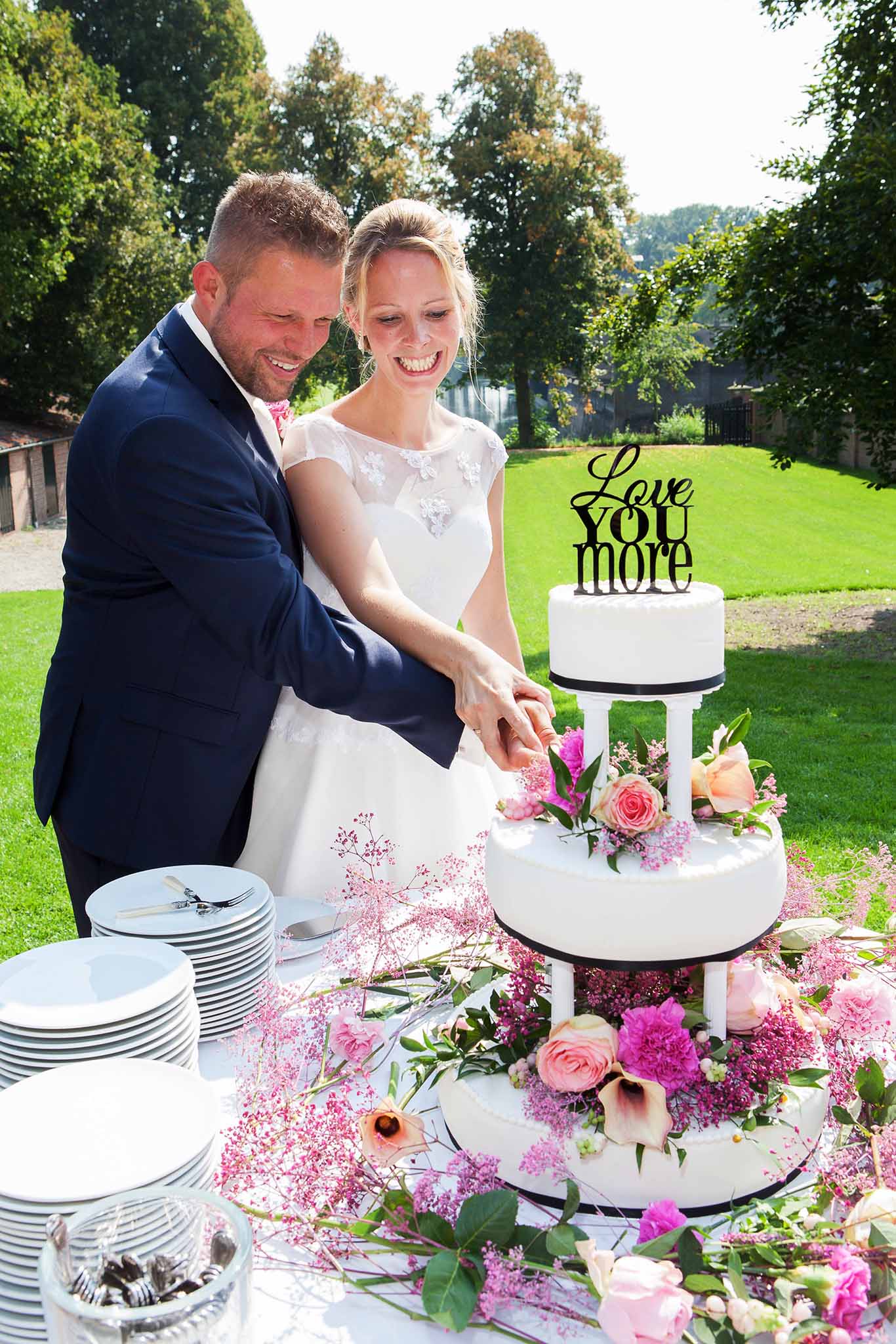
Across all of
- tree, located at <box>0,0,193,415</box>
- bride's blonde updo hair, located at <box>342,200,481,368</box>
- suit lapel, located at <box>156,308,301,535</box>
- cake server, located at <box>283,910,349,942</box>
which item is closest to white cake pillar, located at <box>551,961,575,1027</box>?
cake server, located at <box>283,910,349,942</box>

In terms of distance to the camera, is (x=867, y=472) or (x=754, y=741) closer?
(x=754, y=741)

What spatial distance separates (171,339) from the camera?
7.50 ft

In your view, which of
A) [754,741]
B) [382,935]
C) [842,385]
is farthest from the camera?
[842,385]

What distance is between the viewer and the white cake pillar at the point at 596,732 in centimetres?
148

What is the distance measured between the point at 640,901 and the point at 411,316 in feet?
5.92

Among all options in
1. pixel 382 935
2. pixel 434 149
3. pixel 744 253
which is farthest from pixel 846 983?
pixel 434 149

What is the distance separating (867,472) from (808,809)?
2125cm

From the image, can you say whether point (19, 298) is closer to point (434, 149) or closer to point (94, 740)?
point (434, 149)

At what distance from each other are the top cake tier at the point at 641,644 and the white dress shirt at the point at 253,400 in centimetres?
119

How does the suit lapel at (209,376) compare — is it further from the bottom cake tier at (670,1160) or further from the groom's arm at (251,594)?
the bottom cake tier at (670,1160)

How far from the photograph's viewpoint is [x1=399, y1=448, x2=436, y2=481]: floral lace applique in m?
2.92

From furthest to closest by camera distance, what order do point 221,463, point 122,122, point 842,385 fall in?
1. point 122,122
2. point 842,385
3. point 221,463

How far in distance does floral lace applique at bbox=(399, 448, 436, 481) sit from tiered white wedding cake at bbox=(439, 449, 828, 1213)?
4.74 feet

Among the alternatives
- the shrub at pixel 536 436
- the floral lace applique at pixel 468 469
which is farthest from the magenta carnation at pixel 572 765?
the shrub at pixel 536 436
